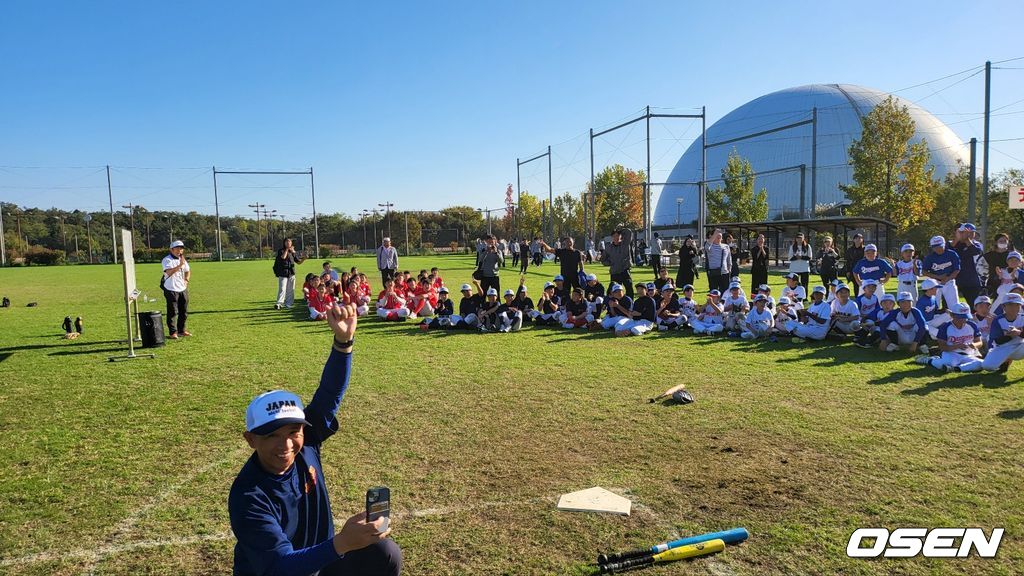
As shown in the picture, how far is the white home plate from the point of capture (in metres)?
4.33

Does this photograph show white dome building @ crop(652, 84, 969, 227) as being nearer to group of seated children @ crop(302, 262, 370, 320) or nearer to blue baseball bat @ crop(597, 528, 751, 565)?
group of seated children @ crop(302, 262, 370, 320)

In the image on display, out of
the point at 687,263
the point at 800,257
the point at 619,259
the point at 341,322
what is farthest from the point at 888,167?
the point at 341,322

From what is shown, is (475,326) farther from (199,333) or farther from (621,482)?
(621,482)

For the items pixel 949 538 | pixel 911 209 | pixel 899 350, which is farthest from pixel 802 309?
pixel 911 209

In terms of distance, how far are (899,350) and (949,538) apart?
281 inches

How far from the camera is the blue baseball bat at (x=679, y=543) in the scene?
359 cm

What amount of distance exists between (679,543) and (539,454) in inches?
78.3

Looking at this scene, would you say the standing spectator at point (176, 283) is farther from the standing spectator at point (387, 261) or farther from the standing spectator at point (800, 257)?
the standing spectator at point (800, 257)

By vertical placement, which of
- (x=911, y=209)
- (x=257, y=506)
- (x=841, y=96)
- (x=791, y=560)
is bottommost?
(x=791, y=560)

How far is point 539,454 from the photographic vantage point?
554 centimetres

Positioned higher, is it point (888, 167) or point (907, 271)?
point (888, 167)

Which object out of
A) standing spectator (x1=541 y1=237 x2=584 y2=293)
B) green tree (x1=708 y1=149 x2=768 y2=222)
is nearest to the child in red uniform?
standing spectator (x1=541 y1=237 x2=584 y2=293)

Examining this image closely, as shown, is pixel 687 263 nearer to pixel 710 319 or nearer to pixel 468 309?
pixel 710 319

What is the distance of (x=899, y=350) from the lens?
998 centimetres
